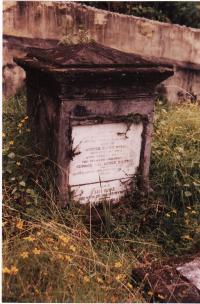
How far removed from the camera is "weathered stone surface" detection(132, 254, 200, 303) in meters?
2.73

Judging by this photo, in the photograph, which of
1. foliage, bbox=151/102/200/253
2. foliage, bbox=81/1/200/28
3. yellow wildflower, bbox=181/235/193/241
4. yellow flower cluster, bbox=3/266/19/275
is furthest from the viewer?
foliage, bbox=81/1/200/28

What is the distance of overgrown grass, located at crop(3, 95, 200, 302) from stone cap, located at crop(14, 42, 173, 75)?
2.05 ft

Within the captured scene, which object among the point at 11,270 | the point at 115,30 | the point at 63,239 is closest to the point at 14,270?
the point at 11,270

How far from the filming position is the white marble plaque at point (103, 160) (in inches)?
139

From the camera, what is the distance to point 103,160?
3652 mm

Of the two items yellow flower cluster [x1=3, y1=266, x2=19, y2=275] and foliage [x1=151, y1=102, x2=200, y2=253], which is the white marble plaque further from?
yellow flower cluster [x1=3, y1=266, x2=19, y2=275]

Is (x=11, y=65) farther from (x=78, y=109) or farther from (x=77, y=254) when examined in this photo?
(x=77, y=254)

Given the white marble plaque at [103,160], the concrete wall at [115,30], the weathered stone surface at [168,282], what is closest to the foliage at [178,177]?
the white marble plaque at [103,160]

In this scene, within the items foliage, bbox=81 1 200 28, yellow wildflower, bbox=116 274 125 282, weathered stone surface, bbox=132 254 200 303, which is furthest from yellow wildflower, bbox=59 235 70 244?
foliage, bbox=81 1 200 28

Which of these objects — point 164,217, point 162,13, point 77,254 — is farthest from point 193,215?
point 162,13

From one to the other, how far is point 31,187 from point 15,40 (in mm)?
2524

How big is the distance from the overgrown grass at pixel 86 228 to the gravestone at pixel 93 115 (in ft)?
0.51

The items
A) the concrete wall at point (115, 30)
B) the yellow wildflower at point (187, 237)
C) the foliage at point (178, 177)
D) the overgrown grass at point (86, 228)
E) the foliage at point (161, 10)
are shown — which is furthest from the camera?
the foliage at point (161, 10)

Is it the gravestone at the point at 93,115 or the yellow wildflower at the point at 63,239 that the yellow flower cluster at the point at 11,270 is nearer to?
the yellow wildflower at the point at 63,239
